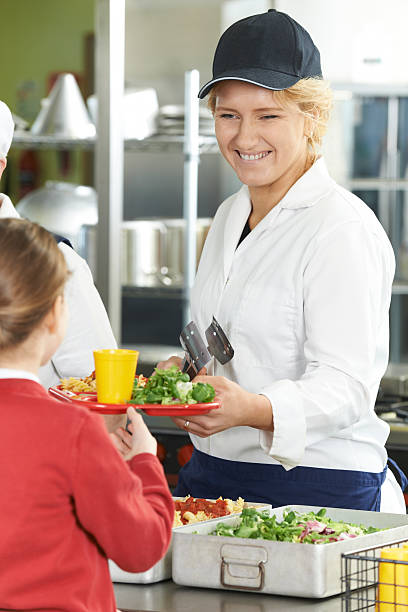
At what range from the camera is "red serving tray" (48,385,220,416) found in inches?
61.7

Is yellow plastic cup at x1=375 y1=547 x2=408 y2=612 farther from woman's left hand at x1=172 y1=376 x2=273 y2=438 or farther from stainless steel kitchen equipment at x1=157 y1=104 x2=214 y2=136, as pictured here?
stainless steel kitchen equipment at x1=157 y1=104 x2=214 y2=136

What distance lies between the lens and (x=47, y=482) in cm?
122

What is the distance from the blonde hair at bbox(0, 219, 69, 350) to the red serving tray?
0.34 metres

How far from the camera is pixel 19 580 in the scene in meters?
1.21

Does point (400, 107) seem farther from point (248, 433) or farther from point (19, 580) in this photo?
point (19, 580)

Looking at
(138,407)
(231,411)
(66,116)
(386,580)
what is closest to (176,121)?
(66,116)

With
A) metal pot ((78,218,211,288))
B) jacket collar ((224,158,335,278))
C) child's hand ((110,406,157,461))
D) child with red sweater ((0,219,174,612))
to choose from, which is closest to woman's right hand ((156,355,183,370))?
jacket collar ((224,158,335,278))

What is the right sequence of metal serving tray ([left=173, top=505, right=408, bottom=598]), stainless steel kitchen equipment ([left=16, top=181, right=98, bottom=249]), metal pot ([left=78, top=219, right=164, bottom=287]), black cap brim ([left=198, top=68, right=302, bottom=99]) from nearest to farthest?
metal serving tray ([left=173, top=505, right=408, bottom=598]) < black cap brim ([left=198, top=68, right=302, bottom=99]) < metal pot ([left=78, top=219, right=164, bottom=287]) < stainless steel kitchen equipment ([left=16, top=181, right=98, bottom=249])

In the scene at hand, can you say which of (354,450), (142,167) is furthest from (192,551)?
(142,167)

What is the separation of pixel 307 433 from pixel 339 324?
20cm

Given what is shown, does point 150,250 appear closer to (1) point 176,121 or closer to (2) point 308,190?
(1) point 176,121

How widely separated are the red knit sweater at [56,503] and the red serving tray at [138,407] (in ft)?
1.07

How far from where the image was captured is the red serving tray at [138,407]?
1.57m

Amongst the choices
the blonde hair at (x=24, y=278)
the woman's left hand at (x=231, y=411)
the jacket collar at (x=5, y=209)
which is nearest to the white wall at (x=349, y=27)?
the jacket collar at (x=5, y=209)
